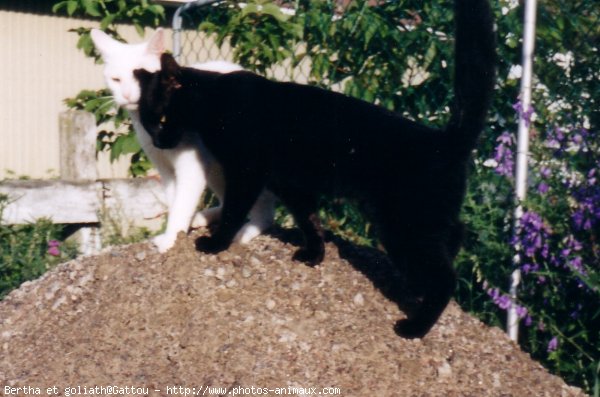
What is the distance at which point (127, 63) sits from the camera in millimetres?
3592

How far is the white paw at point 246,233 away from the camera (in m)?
3.58

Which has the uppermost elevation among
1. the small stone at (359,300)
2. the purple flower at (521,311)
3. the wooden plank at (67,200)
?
the small stone at (359,300)

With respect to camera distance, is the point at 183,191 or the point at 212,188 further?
the point at 212,188

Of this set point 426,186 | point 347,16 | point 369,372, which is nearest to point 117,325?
point 369,372

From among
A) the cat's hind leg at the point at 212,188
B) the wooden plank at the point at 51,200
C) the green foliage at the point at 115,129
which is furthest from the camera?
the green foliage at the point at 115,129

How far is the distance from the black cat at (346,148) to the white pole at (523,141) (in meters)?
0.47

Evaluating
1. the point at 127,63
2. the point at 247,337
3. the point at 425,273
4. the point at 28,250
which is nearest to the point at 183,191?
the point at 127,63

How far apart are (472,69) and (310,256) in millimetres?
980

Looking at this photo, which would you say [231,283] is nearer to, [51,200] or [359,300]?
[359,300]

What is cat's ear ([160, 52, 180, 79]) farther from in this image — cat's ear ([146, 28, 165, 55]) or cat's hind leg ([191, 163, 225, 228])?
cat's hind leg ([191, 163, 225, 228])

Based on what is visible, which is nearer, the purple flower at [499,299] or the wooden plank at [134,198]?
the purple flower at [499,299]

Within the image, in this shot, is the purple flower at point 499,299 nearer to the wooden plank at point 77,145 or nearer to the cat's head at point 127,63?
the cat's head at point 127,63

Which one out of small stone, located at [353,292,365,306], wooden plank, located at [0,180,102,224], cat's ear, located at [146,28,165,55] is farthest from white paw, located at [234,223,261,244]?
wooden plank, located at [0,180,102,224]

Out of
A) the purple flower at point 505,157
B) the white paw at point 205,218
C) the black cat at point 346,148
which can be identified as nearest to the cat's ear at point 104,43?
the black cat at point 346,148
